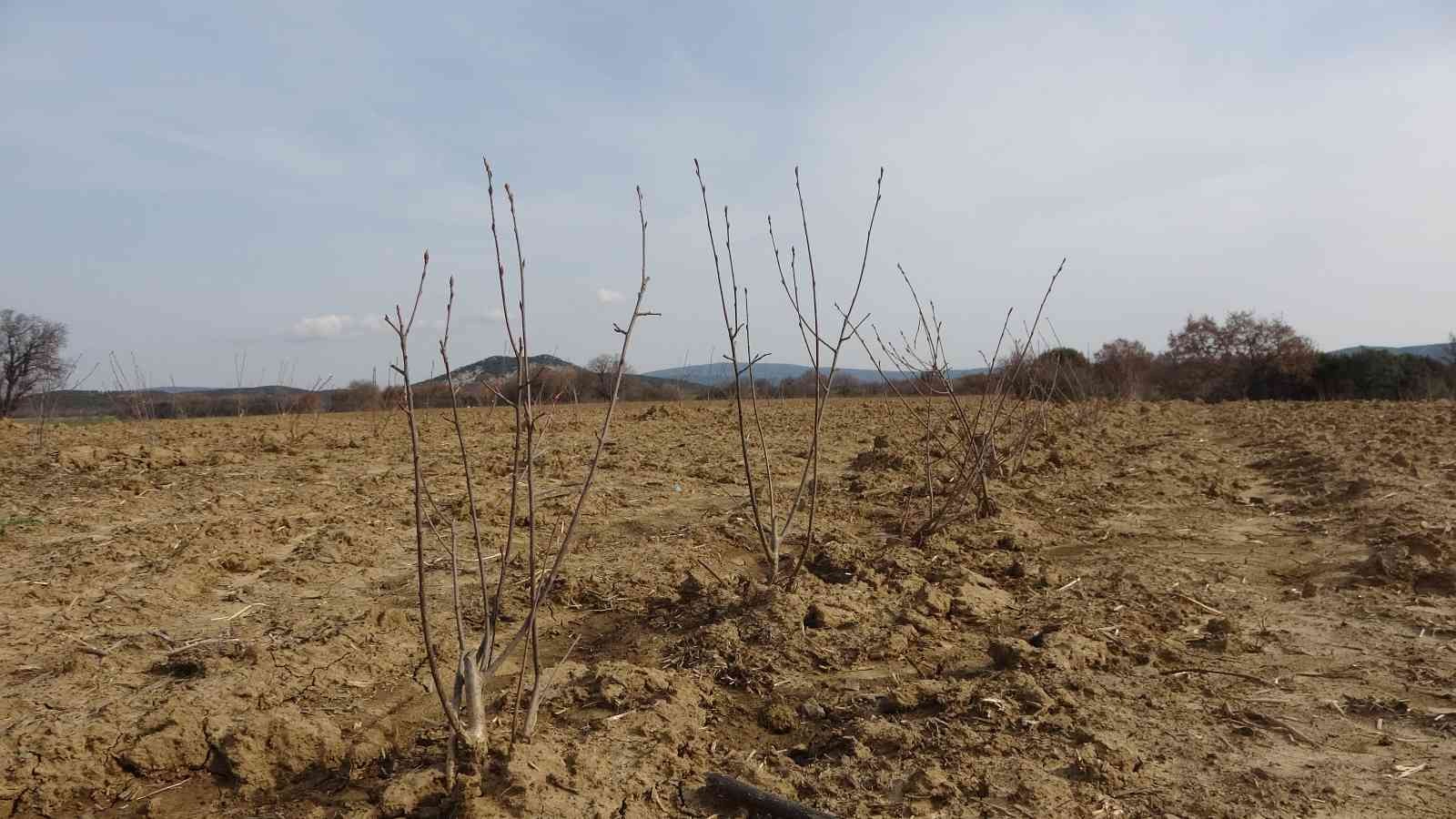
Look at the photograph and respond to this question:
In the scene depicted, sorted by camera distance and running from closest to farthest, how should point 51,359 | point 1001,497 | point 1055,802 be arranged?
point 1055,802
point 1001,497
point 51,359

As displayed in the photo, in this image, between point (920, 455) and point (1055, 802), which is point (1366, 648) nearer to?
point (1055, 802)

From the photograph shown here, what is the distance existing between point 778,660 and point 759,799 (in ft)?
3.38

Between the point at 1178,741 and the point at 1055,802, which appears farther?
the point at 1178,741

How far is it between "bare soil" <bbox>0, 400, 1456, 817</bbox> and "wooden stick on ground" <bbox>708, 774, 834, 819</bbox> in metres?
0.03

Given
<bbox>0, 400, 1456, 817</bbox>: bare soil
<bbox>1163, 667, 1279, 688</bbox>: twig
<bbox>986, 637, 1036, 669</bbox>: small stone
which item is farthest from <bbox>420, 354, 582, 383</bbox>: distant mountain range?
<bbox>1163, 667, 1279, 688</bbox>: twig

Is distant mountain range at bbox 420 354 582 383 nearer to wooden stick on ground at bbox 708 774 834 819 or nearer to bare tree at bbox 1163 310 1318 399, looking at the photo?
wooden stick on ground at bbox 708 774 834 819

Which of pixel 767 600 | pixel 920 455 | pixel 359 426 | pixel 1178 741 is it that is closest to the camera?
pixel 1178 741

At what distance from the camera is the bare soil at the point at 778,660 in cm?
218

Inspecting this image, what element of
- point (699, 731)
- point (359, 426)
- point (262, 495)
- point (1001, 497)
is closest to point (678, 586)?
point (699, 731)

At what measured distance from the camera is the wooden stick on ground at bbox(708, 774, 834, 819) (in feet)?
6.40

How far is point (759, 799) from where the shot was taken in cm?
202

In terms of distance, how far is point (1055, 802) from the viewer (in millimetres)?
2053

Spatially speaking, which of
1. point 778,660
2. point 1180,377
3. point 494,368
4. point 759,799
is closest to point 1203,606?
point 778,660

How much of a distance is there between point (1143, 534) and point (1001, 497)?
1036 mm
